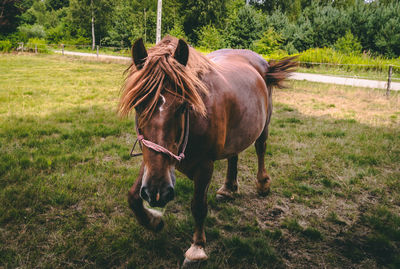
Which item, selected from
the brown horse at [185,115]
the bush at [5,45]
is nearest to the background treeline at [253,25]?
the bush at [5,45]

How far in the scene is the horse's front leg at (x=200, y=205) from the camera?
2.16 m

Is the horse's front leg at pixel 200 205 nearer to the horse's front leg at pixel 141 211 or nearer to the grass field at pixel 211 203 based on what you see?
the grass field at pixel 211 203

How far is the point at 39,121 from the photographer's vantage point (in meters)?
5.56

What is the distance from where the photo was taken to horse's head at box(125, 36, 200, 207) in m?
1.54

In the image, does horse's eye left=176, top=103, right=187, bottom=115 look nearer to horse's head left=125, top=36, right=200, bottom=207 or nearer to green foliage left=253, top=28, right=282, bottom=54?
horse's head left=125, top=36, right=200, bottom=207

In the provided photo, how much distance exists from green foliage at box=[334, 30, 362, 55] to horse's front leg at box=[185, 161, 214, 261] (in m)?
19.7

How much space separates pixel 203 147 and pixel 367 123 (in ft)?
19.4

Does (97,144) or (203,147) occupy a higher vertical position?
(203,147)

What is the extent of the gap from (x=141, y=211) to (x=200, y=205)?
1.69 feet

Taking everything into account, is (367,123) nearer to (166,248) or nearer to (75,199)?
(166,248)

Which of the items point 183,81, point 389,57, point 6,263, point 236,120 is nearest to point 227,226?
point 236,120

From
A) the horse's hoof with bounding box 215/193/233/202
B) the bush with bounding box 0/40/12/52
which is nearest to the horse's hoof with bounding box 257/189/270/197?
the horse's hoof with bounding box 215/193/233/202

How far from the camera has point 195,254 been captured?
7.41ft

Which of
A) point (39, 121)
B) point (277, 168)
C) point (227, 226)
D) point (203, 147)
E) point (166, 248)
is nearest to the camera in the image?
point (203, 147)
